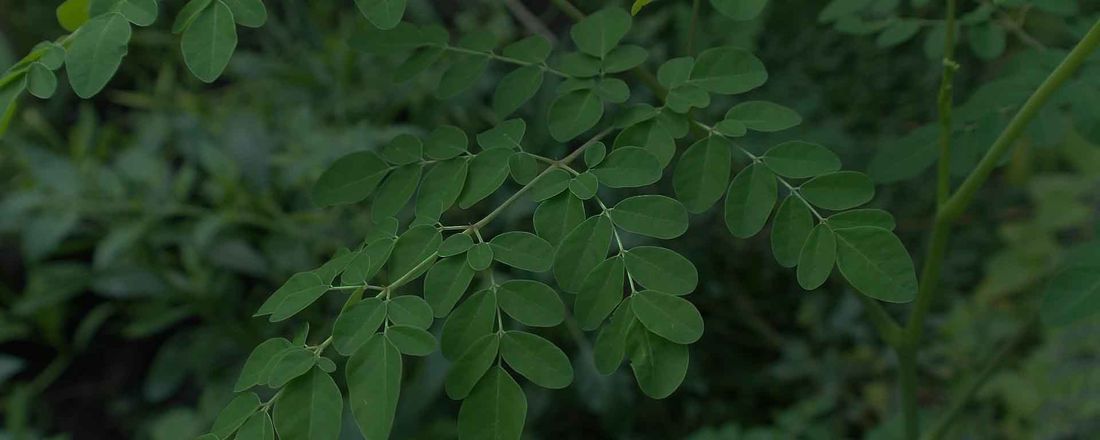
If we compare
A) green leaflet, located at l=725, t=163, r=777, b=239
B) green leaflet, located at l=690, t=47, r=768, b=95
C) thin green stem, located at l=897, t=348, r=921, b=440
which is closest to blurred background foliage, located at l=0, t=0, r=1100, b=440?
thin green stem, located at l=897, t=348, r=921, b=440

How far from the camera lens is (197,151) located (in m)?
2.80

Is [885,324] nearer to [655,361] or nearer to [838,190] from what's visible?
[838,190]

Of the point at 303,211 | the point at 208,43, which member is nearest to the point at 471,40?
the point at 208,43

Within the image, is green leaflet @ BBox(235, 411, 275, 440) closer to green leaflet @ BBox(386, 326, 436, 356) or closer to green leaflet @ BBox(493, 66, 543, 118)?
green leaflet @ BBox(386, 326, 436, 356)

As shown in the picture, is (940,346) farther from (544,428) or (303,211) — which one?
(303,211)

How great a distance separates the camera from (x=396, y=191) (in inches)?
42.4

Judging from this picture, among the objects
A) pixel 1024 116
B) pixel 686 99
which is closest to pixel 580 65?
pixel 686 99

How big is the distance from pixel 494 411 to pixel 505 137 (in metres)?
0.31

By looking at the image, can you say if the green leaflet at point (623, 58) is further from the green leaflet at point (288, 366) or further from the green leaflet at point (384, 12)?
the green leaflet at point (288, 366)

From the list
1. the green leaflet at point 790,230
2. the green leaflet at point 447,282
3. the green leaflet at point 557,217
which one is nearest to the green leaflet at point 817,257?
the green leaflet at point 790,230

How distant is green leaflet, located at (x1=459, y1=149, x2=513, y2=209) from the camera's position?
1.00 m

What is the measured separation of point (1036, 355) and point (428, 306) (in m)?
2.01

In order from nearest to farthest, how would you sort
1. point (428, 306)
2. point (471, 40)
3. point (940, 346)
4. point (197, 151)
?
point (428, 306)
point (471, 40)
point (940, 346)
point (197, 151)

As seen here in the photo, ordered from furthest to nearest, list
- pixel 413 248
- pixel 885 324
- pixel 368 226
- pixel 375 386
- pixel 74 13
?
pixel 368 226 < pixel 885 324 < pixel 74 13 < pixel 413 248 < pixel 375 386
